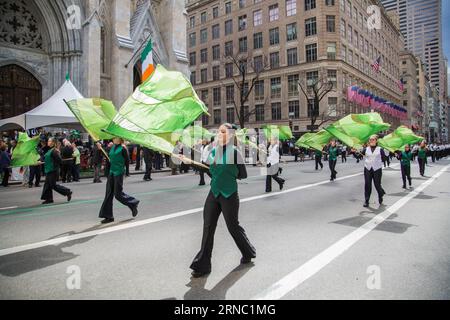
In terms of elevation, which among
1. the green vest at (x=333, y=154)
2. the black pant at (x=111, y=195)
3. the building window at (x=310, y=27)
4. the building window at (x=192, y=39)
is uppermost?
the building window at (x=192, y=39)

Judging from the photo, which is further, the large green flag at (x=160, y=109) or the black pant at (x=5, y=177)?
the black pant at (x=5, y=177)

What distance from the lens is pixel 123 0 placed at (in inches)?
1023

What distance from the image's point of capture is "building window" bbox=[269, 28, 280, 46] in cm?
5456

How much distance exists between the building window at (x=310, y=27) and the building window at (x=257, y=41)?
813 centimetres

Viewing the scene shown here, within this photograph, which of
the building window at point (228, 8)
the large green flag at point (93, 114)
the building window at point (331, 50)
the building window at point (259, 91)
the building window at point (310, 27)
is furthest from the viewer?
the building window at point (228, 8)

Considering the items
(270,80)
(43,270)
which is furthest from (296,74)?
(43,270)

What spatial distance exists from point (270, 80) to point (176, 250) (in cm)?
5290

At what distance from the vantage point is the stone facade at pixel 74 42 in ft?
71.6

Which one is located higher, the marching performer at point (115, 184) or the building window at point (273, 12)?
the building window at point (273, 12)

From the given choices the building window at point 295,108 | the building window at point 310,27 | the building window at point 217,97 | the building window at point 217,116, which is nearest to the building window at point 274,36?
the building window at point 310,27

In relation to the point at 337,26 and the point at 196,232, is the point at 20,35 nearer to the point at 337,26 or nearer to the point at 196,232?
the point at 196,232

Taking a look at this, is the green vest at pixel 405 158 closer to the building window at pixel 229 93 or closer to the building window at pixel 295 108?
the building window at pixel 295 108

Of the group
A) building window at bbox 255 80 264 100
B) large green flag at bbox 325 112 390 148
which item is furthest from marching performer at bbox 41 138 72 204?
building window at bbox 255 80 264 100

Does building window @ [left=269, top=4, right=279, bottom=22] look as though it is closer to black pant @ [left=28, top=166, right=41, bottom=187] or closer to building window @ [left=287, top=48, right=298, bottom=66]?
building window @ [left=287, top=48, right=298, bottom=66]
